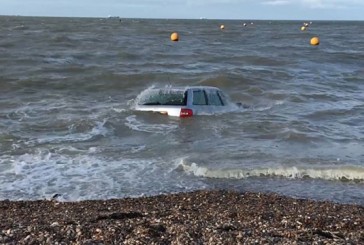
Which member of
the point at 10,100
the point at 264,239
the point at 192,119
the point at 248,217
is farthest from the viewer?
the point at 10,100

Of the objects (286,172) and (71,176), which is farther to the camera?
(286,172)

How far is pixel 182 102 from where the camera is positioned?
54.0 ft

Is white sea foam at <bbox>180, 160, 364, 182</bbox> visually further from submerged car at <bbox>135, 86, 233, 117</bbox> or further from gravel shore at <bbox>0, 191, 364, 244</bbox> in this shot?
submerged car at <bbox>135, 86, 233, 117</bbox>

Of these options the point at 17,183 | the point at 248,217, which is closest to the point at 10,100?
the point at 17,183

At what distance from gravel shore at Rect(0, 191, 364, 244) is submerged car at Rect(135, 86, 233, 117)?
21.8ft

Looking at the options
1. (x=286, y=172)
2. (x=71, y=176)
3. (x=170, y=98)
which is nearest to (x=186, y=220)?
(x=71, y=176)

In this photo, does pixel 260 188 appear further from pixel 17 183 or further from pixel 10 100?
pixel 10 100

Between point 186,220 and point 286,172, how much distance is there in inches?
189

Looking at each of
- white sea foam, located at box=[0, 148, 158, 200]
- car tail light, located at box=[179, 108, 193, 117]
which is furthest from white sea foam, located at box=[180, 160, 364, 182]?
car tail light, located at box=[179, 108, 193, 117]

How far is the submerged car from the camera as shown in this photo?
16.3 metres

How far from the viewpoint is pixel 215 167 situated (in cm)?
1182

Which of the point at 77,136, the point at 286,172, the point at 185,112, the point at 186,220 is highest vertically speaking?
the point at 186,220

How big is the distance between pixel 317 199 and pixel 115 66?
24521 mm

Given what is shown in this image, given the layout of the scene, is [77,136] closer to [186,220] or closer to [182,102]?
[182,102]
